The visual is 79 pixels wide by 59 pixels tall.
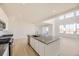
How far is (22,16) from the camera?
1896mm

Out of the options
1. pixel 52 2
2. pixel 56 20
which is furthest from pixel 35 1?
pixel 56 20

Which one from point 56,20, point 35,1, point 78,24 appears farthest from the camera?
point 56,20

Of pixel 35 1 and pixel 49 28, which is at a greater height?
pixel 35 1

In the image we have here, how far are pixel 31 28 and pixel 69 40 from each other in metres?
0.74

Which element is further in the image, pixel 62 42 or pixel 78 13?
pixel 62 42

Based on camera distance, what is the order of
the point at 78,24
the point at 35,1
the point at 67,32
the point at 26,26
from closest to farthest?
1. the point at 35,1
2. the point at 78,24
3. the point at 67,32
4. the point at 26,26

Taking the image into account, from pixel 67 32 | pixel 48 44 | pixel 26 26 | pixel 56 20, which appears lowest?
pixel 48 44

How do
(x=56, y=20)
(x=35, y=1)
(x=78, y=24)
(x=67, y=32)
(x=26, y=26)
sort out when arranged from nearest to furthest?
(x=35, y=1)
(x=78, y=24)
(x=67, y=32)
(x=26, y=26)
(x=56, y=20)

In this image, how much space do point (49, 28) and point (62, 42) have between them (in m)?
0.39

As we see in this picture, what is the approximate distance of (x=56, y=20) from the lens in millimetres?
1893

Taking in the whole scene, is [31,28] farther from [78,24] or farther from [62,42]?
[78,24]

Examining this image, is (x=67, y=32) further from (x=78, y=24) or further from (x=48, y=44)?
(x=48, y=44)

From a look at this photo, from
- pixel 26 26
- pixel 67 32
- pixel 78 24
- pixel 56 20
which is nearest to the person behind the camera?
pixel 78 24

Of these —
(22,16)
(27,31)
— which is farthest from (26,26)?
(22,16)
